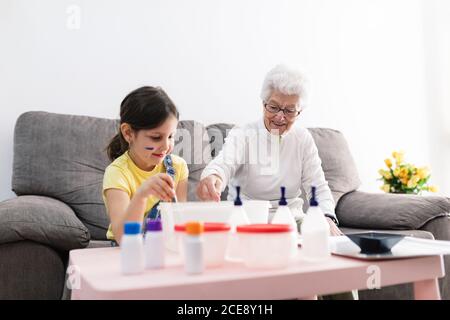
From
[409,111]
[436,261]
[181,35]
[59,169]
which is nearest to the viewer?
[436,261]

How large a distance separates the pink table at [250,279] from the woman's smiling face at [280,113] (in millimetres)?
906

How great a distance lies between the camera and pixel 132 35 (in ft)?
8.09

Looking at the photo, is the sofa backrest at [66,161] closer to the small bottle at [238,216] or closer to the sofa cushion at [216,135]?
the sofa cushion at [216,135]

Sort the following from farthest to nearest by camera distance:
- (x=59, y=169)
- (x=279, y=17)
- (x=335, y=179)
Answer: (x=279, y=17) → (x=335, y=179) → (x=59, y=169)

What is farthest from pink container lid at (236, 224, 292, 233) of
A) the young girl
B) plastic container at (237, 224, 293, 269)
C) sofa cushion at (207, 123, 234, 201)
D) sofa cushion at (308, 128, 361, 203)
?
sofa cushion at (308, 128, 361, 203)

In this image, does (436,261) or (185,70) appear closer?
(436,261)

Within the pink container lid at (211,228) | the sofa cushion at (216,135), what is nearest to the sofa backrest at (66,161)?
the sofa cushion at (216,135)

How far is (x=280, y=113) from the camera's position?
5.95 feet

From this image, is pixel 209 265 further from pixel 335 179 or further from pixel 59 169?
pixel 335 179

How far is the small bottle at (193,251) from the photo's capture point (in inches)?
33.1
